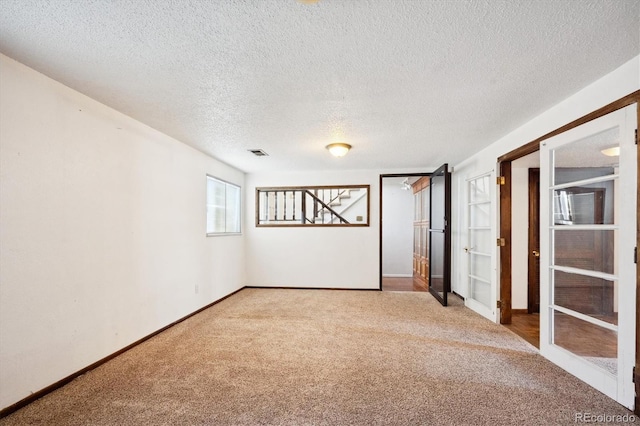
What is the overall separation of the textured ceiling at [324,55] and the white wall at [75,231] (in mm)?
280

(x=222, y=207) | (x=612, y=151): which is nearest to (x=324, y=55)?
(x=612, y=151)

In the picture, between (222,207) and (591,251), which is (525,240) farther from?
(222,207)

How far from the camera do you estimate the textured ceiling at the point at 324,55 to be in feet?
4.71

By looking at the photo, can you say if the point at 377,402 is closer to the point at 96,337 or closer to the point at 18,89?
the point at 96,337

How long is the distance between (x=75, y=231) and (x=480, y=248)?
15.1 feet

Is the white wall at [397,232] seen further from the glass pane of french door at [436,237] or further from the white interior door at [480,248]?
the white interior door at [480,248]

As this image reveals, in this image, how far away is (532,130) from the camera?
288cm

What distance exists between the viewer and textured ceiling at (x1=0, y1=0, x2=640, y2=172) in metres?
1.43

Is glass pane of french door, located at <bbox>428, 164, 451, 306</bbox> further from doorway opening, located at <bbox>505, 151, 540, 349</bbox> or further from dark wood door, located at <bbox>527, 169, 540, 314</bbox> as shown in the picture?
dark wood door, located at <bbox>527, 169, 540, 314</bbox>

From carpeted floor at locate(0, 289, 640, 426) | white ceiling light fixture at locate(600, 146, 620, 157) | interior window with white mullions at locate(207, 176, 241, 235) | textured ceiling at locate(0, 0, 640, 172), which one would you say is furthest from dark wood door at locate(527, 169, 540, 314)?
interior window with white mullions at locate(207, 176, 241, 235)

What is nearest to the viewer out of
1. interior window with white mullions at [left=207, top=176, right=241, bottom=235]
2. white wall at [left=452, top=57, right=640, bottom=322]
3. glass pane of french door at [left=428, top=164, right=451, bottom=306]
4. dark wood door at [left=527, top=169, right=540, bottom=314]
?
white wall at [left=452, top=57, right=640, bottom=322]

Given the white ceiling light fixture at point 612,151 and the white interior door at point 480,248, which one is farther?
the white interior door at point 480,248

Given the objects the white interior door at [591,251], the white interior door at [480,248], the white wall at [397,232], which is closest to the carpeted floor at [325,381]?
the white interior door at [591,251]

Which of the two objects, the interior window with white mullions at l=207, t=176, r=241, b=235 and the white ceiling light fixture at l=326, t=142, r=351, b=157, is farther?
the interior window with white mullions at l=207, t=176, r=241, b=235
